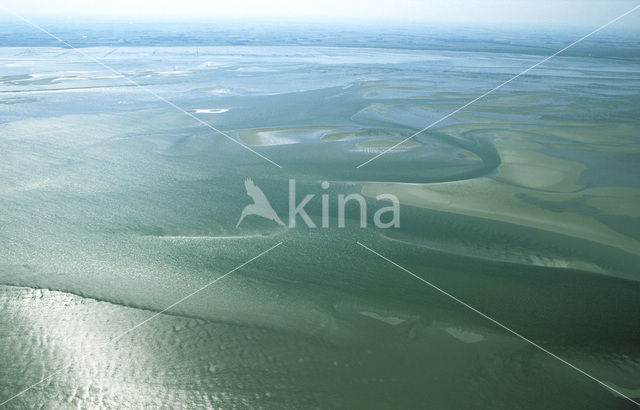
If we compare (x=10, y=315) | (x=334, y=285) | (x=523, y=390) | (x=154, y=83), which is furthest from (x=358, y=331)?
(x=154, y=83)

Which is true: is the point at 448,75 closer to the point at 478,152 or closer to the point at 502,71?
the point at 502,71
